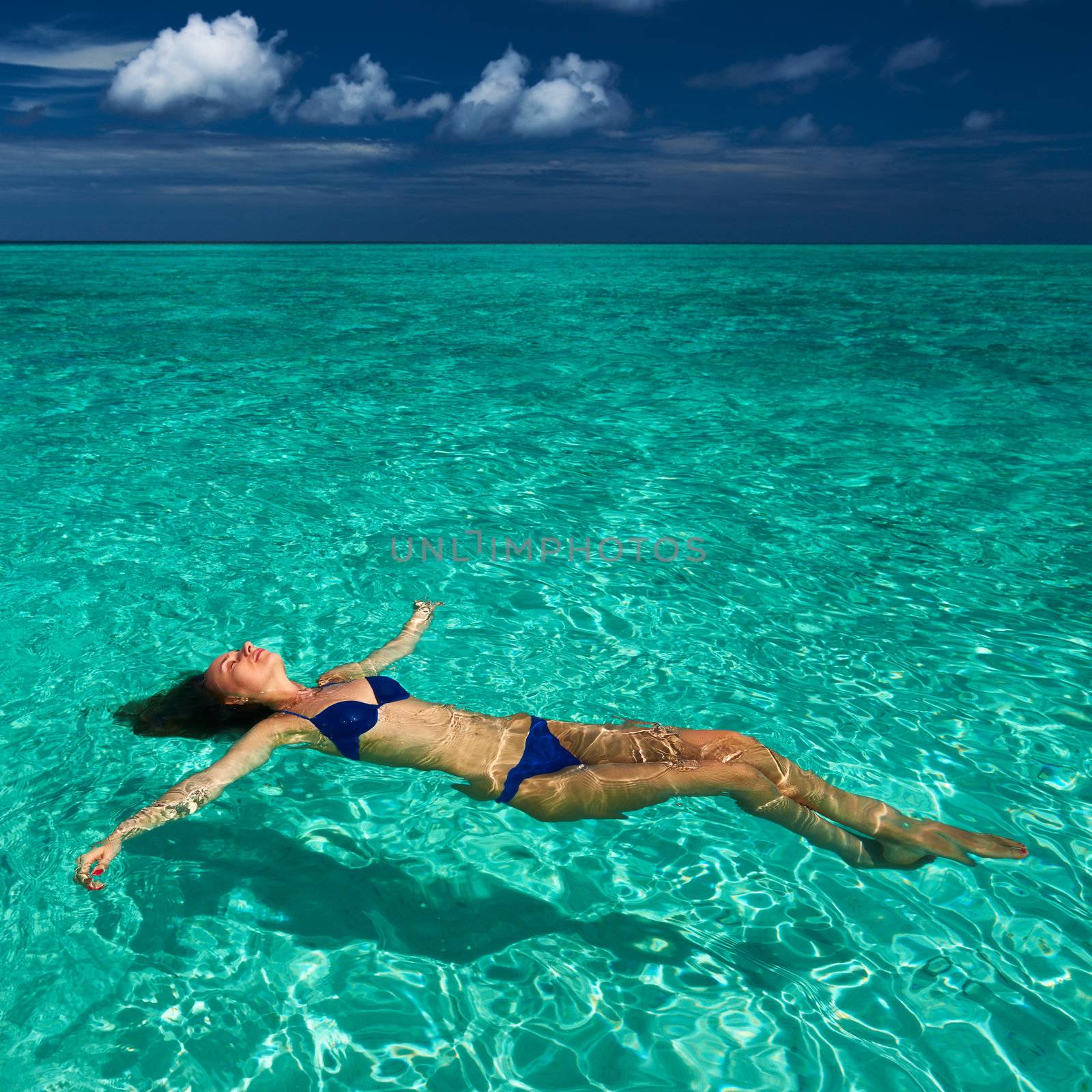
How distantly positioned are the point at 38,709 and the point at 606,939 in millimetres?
3015

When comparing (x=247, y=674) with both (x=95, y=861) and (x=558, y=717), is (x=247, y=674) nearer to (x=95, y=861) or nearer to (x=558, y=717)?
(x=95, y=861)

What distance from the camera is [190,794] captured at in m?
3.00

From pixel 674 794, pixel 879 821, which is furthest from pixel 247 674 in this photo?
pixel 879 821

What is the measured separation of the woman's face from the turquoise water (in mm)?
488

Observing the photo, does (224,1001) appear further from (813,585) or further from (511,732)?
(813,585)

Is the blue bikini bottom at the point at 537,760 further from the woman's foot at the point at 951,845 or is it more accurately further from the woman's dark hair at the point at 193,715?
the woman's foot at the point at 951,845

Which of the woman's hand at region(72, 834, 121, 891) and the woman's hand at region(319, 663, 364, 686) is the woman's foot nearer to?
the woman's hand at region(319, 663, 364, 686)

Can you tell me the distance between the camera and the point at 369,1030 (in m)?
2.64

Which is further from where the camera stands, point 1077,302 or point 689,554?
point 1077,302

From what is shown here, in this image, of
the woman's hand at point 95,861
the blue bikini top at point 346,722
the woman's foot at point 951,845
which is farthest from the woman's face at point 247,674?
the woman's foot at point 951,845

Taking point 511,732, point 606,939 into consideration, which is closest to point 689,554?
point 511,732

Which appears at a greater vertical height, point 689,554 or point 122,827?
point 122,827

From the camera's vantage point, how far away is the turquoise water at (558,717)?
103 inches

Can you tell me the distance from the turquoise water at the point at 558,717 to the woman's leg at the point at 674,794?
0.54ft
